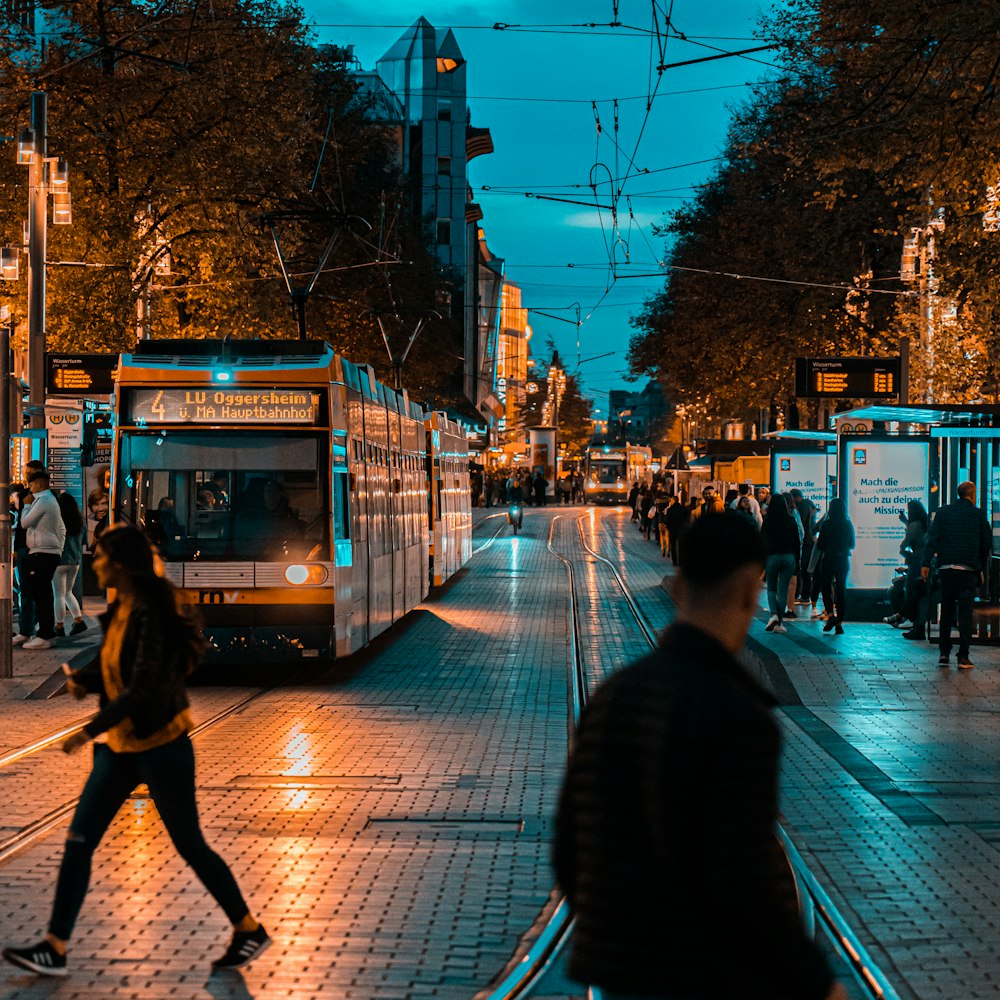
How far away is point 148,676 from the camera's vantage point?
6223 millimetres

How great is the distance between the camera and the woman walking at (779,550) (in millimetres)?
21547

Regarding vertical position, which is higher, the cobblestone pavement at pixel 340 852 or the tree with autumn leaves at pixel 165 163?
the tree with autumn leaves at pixel 165 163

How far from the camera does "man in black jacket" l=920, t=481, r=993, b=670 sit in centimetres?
1689

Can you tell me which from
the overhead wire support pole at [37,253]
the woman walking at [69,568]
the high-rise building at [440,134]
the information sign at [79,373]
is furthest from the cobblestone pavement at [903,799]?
the high-rise building at [440,134]

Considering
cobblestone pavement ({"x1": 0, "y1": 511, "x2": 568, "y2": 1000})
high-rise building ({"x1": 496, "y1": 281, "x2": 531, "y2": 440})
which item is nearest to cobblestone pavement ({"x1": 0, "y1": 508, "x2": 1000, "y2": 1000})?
cobblestone pavement ({"x1": 0, "y1": 511, "x2": 568, "y2": 1000})

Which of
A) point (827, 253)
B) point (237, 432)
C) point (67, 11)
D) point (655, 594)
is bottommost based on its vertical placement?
point (655, 594)

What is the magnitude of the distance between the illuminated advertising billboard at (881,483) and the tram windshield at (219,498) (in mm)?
8750

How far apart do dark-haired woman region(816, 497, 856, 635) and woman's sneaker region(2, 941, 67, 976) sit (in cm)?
1594

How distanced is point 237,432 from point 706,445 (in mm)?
28836

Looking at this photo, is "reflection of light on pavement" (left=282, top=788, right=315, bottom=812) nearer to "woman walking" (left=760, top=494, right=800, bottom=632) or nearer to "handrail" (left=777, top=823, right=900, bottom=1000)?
"handrail" (left=777, top=823, right=900, bottom=1000)

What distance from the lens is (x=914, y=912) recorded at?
7324mm

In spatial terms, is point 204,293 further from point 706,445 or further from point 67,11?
point 706,445

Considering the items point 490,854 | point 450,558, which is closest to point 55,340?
point 450,558

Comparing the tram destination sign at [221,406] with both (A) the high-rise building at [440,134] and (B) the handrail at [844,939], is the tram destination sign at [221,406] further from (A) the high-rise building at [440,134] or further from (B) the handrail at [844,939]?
(A) the high-rise building at [440,134]
